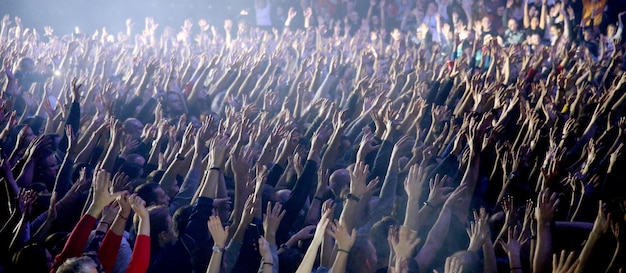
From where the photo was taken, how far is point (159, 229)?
3.07m

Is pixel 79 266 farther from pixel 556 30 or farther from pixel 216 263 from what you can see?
pixel 556 30

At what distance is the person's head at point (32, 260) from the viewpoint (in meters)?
2.37

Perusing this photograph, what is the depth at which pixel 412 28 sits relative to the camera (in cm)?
1295

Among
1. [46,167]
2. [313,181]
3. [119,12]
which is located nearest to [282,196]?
[313,181]

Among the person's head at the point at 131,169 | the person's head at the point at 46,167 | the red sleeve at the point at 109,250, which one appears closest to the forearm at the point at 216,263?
the red sleeve at the point at 109,250

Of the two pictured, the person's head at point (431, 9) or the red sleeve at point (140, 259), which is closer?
the red sleeve at point (140, 259)

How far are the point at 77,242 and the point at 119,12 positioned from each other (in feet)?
47.9

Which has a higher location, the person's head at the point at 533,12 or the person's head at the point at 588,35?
the person's head at the point at 533,12

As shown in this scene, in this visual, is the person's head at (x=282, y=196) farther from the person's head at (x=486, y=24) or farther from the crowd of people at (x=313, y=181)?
the person's head at (x=486, y=24)

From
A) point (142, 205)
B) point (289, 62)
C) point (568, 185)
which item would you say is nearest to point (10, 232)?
point (142, 205)

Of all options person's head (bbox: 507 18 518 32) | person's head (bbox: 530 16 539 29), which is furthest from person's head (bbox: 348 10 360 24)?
person's head (bbox: 530 16 539 29)

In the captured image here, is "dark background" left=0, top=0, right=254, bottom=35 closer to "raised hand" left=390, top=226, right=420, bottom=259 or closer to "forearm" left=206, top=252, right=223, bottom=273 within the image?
"forearm" left=206, top=252, right=223, bottom=273

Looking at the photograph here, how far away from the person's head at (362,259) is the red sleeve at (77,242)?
130 centimetres

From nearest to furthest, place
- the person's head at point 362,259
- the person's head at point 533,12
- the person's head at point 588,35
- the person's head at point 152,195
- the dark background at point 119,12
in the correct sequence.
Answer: the person's head at point 362,259 → the person's head at point 152,195 → the person's head at point 588,35 → the person's head at point 533,12 → the dark background at point 119,12
